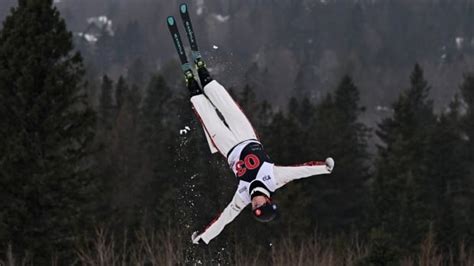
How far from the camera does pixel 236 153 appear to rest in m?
8.98

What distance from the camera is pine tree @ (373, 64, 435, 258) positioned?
31.6m

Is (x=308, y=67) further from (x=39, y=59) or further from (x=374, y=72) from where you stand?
(x=39, y=59)

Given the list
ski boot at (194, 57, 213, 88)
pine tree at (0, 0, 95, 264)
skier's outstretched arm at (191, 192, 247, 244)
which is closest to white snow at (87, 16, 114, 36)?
pine tree at (0, 0, 95, 264)

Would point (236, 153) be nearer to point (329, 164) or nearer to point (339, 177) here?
point (329, 164)

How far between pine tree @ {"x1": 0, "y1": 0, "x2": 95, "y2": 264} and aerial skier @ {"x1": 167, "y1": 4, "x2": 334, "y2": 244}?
11152 millimetres

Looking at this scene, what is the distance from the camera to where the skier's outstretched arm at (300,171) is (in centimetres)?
861

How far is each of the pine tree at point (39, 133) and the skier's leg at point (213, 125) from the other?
1133 centimetres

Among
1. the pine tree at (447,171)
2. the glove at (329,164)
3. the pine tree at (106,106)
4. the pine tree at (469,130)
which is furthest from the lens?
the pine tree at (106,106)

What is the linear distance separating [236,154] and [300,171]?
0.84 m

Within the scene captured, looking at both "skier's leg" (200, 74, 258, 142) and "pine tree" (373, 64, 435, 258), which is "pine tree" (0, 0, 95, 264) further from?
"pine tree" (373, 64, 435, 258)

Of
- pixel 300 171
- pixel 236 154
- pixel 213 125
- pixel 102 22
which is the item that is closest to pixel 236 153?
pixel 236 154

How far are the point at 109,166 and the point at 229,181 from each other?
1716 centimetres

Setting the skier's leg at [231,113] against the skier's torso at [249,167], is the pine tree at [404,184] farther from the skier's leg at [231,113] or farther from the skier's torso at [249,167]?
the skier's torso at [249,167]

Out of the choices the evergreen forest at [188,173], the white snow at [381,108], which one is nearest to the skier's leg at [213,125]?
Answer: the evergreen forest at [188,173]
